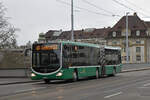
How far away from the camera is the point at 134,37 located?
108m

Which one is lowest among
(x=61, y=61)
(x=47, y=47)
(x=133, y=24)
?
(x=61, y=61)

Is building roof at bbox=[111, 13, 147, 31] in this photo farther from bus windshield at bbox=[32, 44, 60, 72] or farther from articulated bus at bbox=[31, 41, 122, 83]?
bus windshield at bbox=[32, 44, 60, 72]

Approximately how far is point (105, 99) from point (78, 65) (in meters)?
12.9

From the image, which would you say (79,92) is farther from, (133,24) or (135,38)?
(133,24)

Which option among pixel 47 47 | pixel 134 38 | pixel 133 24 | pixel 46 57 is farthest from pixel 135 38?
A: pixel 46 57

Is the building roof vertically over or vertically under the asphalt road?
over

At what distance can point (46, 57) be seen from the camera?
23859mm

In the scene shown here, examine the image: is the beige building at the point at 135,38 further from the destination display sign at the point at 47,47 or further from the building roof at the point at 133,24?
the destination display sign at the point at 47,47

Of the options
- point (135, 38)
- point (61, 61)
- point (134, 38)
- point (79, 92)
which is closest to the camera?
point (79, 92)

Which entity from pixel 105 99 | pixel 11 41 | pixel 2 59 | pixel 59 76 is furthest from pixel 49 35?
pixel 105 99

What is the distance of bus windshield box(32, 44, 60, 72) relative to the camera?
23609 millimetres

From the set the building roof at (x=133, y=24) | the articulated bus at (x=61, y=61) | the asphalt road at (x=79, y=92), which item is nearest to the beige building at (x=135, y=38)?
the building roof at (x=133, y=24)

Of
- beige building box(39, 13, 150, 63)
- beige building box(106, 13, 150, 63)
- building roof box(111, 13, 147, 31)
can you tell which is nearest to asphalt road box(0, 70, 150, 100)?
beige building box(39, 13, 150, 63)

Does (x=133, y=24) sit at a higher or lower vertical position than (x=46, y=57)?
higher
